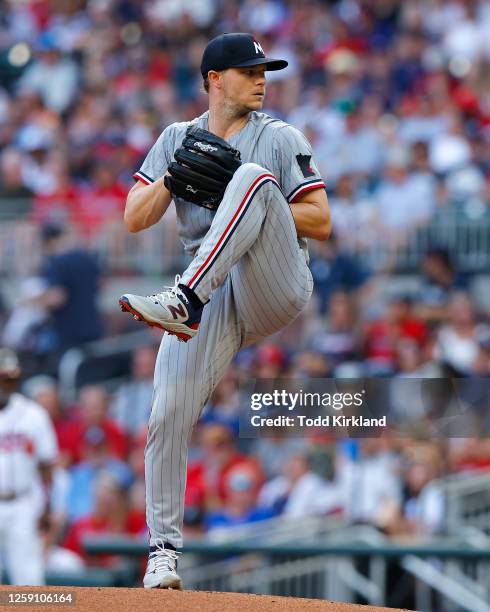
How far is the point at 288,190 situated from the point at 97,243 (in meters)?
6.50

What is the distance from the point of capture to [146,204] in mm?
4816

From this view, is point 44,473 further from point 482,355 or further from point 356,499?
point 482,355

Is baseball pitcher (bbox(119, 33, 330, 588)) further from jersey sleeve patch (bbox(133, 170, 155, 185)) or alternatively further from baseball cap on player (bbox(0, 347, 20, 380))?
baseball cap on player (bbox(0, 347, 20, 380))

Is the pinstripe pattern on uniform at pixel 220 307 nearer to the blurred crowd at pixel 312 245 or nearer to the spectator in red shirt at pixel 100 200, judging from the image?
the blurred crowd at pixel 312 245

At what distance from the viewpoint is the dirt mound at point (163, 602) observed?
4391 mm

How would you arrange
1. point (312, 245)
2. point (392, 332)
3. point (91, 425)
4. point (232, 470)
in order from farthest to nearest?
point (312, 245), point (91, 425), point (392, 332), point (232, 470)

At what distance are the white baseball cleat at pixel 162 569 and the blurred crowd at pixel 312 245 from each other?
1.38 metres

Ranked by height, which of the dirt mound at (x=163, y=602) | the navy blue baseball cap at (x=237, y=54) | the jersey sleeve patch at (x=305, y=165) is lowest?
the dirt mound at (x=163, y=602)

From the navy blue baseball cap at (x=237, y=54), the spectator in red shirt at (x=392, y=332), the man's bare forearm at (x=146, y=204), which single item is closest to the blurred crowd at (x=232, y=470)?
the spectator in red shirt at (x=392, y=332)

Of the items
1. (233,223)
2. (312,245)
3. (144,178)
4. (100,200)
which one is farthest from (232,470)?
(233,223)

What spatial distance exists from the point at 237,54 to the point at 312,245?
18.1 feet

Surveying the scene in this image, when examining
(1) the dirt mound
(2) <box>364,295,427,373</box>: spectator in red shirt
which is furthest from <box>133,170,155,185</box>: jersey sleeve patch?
(2) <box>364,295,427,373</box>: spectator in red shirt

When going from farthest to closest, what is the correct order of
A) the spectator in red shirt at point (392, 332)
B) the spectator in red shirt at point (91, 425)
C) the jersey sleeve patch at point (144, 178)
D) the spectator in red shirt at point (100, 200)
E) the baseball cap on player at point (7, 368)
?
1. the spectator in red shirt at point (100, 200)
2. the spectator in red shirt at point (91, 425)
3. the spectator in red shirt at point (392, 332)
4. the baseball cap on player at point (7, 368)
5. the jersey sleeve patch at point (144, 178)

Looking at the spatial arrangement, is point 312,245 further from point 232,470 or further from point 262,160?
point 262,160
